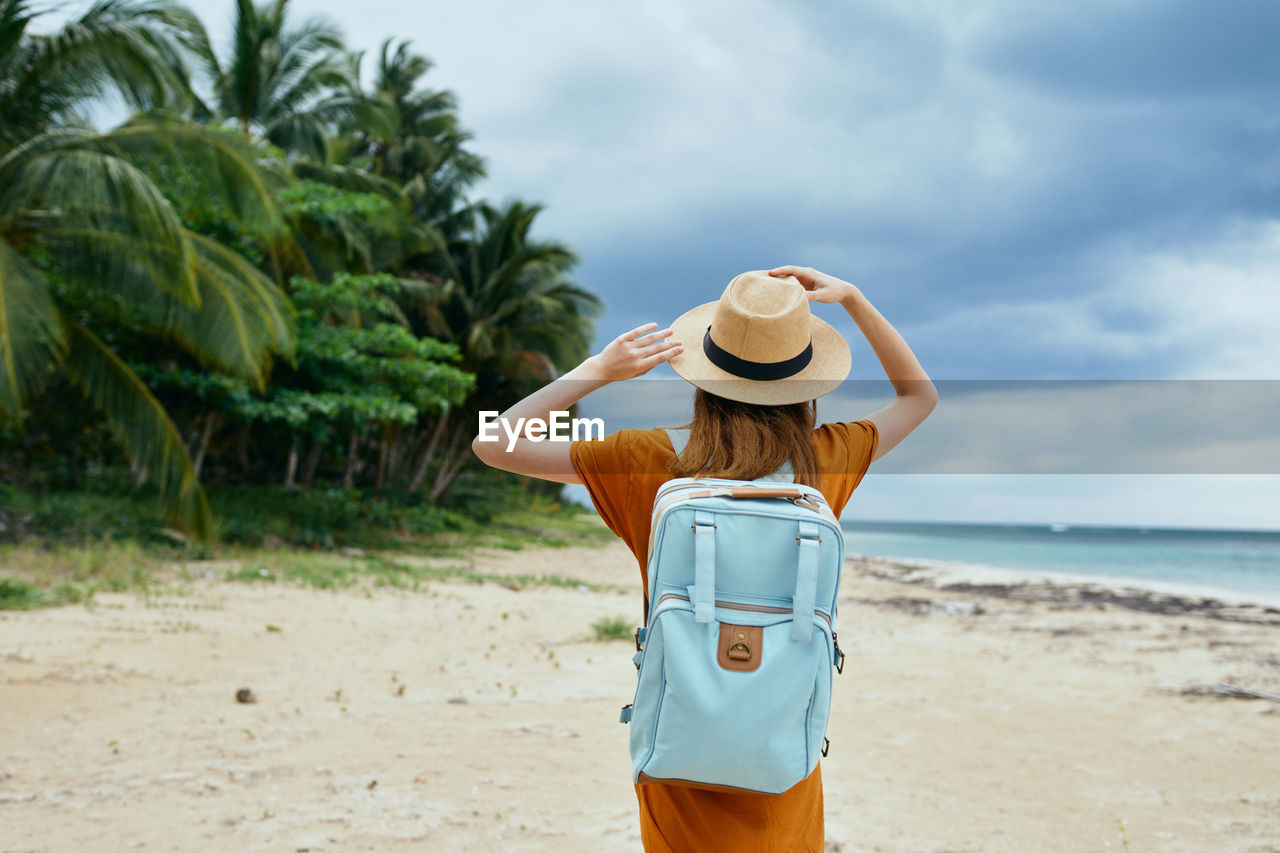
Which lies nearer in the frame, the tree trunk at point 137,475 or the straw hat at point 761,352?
the straw hat at point 761,352

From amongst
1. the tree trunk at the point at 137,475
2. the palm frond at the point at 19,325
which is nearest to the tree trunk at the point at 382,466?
the tree trunk at the point at 137,475

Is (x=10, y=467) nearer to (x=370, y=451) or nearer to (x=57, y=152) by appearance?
(x=57, y=152)

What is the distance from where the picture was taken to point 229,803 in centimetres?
337

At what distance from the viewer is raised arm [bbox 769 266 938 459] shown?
173cm

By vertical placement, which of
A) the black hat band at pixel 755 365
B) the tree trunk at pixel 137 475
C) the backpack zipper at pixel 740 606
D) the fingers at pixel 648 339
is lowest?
the tree trunk at pixel 137 475

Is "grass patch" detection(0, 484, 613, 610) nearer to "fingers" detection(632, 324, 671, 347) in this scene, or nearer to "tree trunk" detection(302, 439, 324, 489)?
"tree trunk" detection(302, 439, 324, 489)

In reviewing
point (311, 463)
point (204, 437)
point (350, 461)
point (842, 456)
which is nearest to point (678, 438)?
point (842, 456)

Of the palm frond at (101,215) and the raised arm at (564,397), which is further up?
the palm frond at (101,215)

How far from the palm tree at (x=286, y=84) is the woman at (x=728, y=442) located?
15.6 metres

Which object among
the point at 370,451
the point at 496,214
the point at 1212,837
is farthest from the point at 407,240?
the point at 1212,837

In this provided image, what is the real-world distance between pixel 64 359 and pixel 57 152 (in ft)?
7.58

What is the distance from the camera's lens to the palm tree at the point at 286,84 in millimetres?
14695

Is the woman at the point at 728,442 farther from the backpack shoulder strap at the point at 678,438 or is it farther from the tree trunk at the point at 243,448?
the tree trunk at the point at 243,448

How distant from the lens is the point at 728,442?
1457 mm
